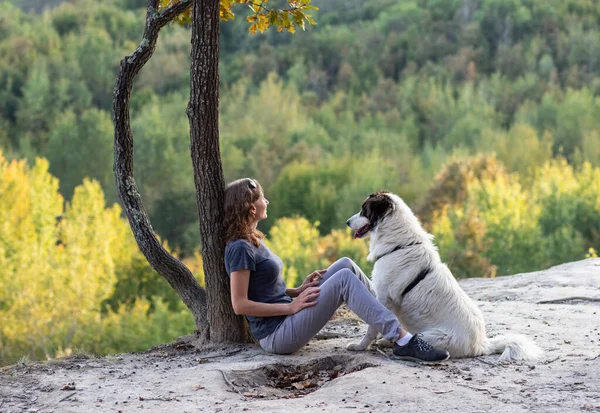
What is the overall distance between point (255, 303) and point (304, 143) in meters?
71.0

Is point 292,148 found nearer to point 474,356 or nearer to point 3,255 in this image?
point 3,255

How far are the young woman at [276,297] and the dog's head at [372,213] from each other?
0.36 meters

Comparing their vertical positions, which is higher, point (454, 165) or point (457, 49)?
point (457, 49)

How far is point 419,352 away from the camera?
6539mm

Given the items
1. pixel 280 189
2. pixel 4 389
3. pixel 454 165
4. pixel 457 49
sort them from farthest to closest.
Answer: pixel 457 49
pixel 280 189
pixel 454 165
pixel 4 389

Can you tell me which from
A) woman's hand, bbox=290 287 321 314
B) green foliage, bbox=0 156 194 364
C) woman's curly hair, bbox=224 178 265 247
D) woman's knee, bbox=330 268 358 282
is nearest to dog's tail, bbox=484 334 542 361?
woman's knee, bbox=330 268 358 282

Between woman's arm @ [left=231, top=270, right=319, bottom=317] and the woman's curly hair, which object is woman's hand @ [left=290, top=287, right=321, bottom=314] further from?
the woman's curly hair

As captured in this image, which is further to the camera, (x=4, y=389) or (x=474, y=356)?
(x=474, y=356)

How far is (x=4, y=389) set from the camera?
20.9 ft

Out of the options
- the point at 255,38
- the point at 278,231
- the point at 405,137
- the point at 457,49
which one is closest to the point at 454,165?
the point at 278,231

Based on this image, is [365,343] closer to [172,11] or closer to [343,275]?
[343,275]

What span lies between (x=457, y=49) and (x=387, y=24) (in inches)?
551

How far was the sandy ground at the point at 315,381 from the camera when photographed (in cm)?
573

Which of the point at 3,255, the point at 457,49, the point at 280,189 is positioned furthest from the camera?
the point at 457,49
